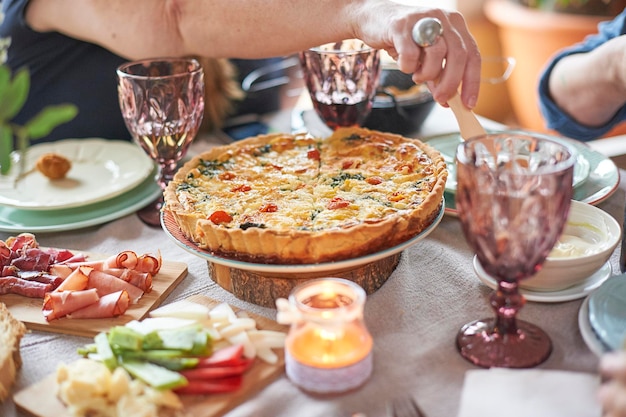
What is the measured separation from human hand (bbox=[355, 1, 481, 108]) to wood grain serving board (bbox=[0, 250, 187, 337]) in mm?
683

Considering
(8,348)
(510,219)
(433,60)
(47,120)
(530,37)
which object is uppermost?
(47,120)

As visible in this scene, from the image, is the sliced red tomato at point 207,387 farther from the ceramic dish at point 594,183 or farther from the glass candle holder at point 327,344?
the ceramic dish at point 594,183

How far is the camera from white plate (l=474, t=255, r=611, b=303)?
129 cm

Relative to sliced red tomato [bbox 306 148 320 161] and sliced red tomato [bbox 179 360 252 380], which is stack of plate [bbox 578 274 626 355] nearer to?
sliced red tomato [bbox 179 360 252 380]

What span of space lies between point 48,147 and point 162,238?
2.20 feet

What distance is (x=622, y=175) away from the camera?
6.34 ft

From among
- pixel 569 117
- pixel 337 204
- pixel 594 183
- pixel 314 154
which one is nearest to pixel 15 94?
pixel 337 204

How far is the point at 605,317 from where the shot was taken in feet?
3.71

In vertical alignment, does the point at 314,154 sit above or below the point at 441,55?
below

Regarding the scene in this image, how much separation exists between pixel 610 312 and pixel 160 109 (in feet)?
3.83

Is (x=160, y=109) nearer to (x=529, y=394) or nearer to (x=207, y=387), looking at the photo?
(x=207, y=387)

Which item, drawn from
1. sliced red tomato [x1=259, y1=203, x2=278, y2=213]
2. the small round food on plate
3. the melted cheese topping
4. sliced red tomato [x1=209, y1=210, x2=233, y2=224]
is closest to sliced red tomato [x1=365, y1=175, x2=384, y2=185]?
the melted cheese topping

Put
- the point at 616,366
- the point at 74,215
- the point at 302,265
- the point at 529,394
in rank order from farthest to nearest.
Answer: the point at 74,215 < the point at 302,265 < the point at 529,394 < the point at 616,366

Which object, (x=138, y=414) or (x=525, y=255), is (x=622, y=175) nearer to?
(x=525, y=255)
